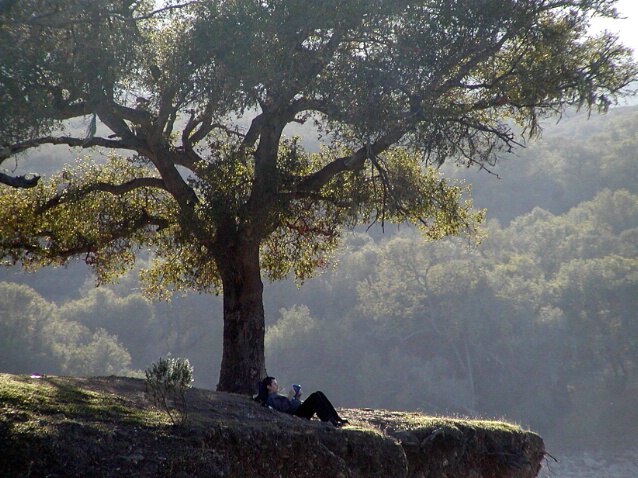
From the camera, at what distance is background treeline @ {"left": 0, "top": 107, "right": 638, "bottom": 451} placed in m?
64.6

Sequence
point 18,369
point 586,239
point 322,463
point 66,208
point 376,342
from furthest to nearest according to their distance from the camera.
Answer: point 586,239 < point 376,342 < point 18,369 < point 66,208 < point 322,463

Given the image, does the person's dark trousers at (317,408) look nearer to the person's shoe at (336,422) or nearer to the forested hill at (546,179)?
the person's shoe at (336,422)

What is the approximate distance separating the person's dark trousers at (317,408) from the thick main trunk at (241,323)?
3.35 metres

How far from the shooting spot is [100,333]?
77062mm

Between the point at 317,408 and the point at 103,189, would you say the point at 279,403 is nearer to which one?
the point at 317,408

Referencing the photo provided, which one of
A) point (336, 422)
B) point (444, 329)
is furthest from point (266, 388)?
point (444, 329)

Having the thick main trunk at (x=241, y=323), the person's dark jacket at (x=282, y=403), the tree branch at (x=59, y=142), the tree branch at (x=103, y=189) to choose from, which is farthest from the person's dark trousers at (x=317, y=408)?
the tree branch at (x=103, y=189)

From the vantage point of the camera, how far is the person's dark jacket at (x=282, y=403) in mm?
11273

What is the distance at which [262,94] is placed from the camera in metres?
14.5

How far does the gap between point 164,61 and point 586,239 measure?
74.4 metres

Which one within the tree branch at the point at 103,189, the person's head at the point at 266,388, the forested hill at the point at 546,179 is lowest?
the person's head at the point at 266,388

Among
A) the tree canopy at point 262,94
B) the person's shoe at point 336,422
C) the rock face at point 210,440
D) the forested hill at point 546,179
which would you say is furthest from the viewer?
the forested hill at point 546,179

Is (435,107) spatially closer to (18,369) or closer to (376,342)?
(18,369)

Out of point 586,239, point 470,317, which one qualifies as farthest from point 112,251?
point 586,239
